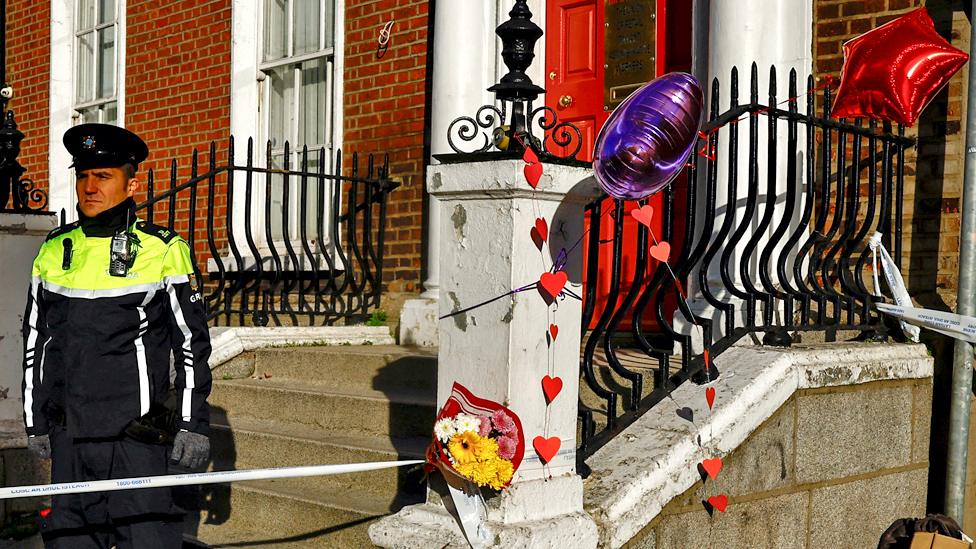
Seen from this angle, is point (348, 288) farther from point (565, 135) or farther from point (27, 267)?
point (565, 135)

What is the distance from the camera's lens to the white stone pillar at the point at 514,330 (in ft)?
11.9

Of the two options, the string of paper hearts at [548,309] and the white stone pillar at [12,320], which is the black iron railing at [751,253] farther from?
the white stone pillar at [12,320]

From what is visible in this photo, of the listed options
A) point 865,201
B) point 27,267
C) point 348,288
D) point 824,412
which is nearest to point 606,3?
point 865,201

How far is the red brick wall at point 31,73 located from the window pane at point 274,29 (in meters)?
3.77

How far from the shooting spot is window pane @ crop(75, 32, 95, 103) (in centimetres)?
1120

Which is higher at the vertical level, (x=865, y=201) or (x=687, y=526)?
(x=865, y=201)

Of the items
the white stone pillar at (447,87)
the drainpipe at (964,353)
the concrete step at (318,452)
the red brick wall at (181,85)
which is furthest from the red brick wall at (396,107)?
the drainpipe at (964,353)

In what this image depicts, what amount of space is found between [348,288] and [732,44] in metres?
3.42

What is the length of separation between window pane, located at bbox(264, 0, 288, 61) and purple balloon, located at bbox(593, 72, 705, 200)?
18.8ft

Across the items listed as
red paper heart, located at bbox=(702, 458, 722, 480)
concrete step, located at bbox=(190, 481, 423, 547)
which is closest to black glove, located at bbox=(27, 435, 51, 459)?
concrete step, located at bbox=(190, 481, 423, 547)

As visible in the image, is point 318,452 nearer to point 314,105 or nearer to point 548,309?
point 548,309

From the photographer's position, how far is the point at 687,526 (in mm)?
4008

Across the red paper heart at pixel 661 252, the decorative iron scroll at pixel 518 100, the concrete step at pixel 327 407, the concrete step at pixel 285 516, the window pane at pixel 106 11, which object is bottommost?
the concrete step at pixel 285 516

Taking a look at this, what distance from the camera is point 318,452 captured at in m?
5.16
